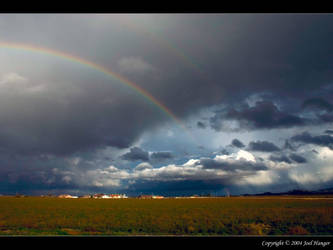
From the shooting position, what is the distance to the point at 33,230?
1973cm

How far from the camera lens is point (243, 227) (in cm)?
2144
